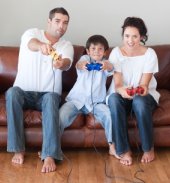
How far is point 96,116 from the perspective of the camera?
8.39 feet

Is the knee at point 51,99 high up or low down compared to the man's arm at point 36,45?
down

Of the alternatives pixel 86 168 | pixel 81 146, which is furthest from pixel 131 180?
pixel 81 146

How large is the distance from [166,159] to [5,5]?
194cm

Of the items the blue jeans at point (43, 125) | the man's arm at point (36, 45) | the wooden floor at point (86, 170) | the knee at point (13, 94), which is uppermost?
the man's arm at point (36, 45)

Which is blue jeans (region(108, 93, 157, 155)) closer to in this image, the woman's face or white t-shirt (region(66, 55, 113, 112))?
white t-shirt (region(66, 55, 113, 112))

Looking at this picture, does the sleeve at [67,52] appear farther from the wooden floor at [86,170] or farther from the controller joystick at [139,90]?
the wooden floor at [86,170]

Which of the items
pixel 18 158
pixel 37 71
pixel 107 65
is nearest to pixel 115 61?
pixel 107 65

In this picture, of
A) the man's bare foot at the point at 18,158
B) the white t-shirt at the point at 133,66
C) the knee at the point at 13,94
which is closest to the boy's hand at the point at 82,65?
the white t-shirt at the point at 133,66

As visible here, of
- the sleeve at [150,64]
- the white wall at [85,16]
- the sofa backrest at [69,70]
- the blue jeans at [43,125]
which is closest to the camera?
the blue jeans at [43,125]

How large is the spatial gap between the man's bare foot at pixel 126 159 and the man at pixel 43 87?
43 centimetres

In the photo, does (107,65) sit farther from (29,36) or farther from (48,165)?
(48,165)

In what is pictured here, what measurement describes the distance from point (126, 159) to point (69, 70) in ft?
3.02

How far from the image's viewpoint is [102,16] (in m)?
3.32

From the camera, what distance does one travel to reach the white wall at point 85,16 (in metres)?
3.28
